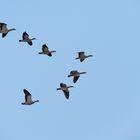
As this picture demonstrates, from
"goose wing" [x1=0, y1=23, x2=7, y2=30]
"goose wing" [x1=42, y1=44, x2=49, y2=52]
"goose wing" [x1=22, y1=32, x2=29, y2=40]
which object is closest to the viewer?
"goose wing" [x1=0, y1=23, x2=7, y2=30]

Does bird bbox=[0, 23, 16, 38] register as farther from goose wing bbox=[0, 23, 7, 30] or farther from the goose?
the goose

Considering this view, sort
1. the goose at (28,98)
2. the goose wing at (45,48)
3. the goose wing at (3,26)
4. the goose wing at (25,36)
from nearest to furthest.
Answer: the goose at (28,98) < the goose wing at (3,26) < the goose wing at (25,36) < the goose wing at (45,48)

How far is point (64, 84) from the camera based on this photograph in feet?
397

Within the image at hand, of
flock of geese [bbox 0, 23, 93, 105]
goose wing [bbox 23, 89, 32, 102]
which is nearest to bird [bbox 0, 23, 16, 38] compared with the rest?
flock of geese [bbox 0, 23, 93, 105]

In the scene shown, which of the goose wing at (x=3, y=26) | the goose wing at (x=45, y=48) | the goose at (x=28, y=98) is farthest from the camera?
the goose wing at (x=45, y=48)

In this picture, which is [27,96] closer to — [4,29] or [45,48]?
[45,48]

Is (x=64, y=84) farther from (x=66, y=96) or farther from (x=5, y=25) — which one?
(x=5, y=25)

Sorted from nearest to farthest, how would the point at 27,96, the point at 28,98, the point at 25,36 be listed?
the point at 27,96
the point at 28,98
the point at 25,36

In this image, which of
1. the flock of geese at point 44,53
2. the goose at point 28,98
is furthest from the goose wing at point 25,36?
the goose at point 28,98

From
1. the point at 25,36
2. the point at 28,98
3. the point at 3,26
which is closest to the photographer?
the point at 28,98

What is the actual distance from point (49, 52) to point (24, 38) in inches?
127

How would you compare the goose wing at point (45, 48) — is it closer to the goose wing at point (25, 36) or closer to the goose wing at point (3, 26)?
the goose wing at point (25, 36)

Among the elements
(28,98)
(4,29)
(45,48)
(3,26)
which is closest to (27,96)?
(28,98)

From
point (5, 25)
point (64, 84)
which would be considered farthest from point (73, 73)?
point (5, 25)
